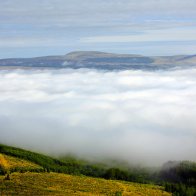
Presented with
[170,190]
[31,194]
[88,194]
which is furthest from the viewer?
[170,190]

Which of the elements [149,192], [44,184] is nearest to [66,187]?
[44,184]

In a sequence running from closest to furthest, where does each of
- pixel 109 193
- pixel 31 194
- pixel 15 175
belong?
pixel 31 194 < pixel 109 193 < pixel 15 175

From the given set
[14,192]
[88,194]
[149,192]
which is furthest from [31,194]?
[149,192]

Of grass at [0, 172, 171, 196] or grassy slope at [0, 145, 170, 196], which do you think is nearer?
grassy slope at [0, 145, 170, 196]

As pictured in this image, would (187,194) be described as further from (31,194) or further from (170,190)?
(31,194)

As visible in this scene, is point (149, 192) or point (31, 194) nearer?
point (31, 194)

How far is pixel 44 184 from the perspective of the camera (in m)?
145

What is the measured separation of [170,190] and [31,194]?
78185 millimetres

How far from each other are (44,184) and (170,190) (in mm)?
61546

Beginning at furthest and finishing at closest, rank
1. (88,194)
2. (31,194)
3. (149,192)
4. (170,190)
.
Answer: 1. (170,190)
2. (149,192)
3. (88,194)
4. (31,194)

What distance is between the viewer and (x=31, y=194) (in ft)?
409

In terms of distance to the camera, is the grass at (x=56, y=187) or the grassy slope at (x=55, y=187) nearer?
the grassy slope at (x=55, y=187)

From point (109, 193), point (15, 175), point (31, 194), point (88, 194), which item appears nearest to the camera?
point (31, 194)

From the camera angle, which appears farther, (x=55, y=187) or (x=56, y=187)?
(x=56, y=187)
